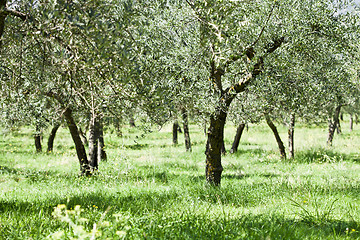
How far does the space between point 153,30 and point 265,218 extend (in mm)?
8901

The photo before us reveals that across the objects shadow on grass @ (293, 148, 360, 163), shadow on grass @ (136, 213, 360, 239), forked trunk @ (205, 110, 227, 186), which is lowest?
shadow on grass @ (293, 148, 360, 163)

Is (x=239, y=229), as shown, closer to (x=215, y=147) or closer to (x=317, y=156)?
(x=215, y=147)

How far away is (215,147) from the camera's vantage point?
29.6 ft

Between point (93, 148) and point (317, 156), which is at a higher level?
point (93, 148)

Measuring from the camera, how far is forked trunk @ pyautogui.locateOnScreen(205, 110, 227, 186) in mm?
9008

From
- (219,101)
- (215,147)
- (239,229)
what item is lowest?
(239,229)

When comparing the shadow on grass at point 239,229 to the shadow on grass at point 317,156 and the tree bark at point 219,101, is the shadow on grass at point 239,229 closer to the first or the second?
the tree bark at point 219,101

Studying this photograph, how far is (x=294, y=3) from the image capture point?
363 inches

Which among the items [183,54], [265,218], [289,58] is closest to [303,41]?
[289,58]

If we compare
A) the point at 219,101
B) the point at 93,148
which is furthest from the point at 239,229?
the point at 93,148

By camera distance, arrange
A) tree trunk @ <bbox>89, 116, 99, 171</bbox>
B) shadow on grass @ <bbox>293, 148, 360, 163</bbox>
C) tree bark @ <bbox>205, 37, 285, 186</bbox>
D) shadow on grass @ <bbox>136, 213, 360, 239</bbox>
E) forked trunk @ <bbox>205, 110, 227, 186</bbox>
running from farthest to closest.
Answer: shadow on grass @ <bbox>293, 148, 360, 163</bbox> → tree trunk @ <bbox>89, 116, 99, 171</bbox> → forked trunk @ <bbox>205, 110, 227, 186</bbox> → tree bark @ <bbox>205, 37, 285, 186</bbox> → shadow on grass @ <bbox>136, 213, 360, 239</bbox>

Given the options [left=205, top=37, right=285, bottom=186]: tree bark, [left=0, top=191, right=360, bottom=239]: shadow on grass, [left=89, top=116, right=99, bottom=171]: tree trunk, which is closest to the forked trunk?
[left=205, top=37, right=285, bottom=186]: tree bark

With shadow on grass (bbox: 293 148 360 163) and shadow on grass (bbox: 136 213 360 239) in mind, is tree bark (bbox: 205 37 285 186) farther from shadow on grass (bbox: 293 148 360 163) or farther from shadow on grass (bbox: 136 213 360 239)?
shadow on grass (bbox: 293 148 360 163)

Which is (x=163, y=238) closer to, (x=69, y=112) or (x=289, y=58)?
(x=289, y=58)
